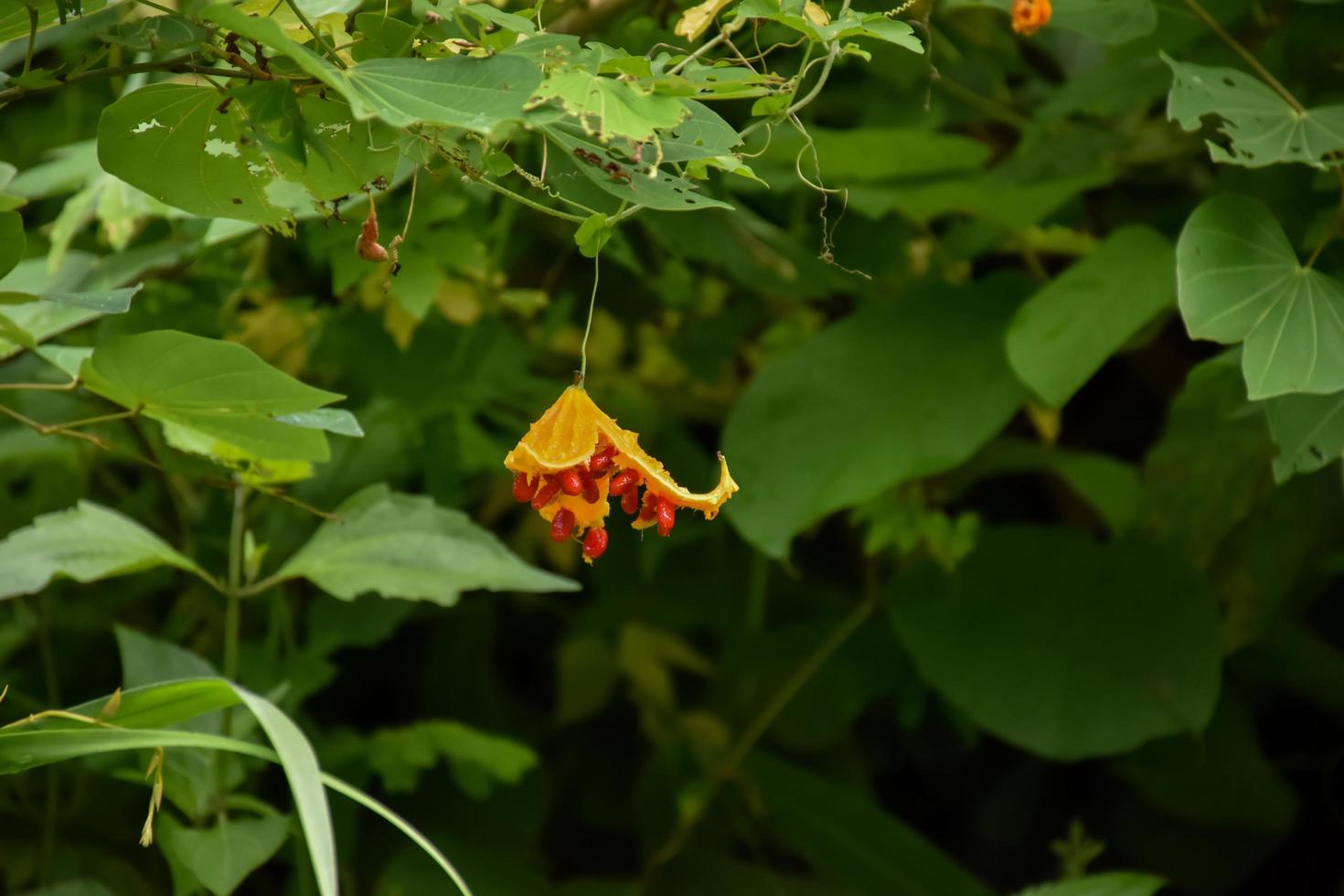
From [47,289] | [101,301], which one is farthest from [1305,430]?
[47,289]

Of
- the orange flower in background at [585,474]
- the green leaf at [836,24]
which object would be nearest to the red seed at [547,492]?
the orange flower in background at [585,474]

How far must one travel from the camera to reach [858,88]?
1.32m

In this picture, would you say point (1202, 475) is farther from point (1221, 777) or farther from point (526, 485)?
point (526, 485)

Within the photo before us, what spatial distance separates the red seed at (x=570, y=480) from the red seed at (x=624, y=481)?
0.06 feet

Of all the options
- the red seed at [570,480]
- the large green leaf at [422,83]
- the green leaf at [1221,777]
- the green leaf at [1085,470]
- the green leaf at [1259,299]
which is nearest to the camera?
the large green leaf at [422,83]

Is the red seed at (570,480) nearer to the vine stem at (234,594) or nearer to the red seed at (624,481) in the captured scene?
the red seed at (624,481)

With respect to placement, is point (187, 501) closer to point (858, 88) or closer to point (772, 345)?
point (772, 345)

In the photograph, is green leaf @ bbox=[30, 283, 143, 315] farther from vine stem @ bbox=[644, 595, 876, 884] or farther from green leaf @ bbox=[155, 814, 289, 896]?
vine stem @ bbox=[644, 595, 876, 884]

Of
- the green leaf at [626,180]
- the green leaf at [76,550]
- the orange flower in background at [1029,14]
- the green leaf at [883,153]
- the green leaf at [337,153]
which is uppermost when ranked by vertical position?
the green leaf at [626,180]

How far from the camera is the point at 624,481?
562 millimetres

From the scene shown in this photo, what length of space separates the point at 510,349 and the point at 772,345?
26 centimetres

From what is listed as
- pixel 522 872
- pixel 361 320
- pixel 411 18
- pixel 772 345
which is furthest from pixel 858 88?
pixel 522 872

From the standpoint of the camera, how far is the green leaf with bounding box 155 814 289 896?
2.39 feet

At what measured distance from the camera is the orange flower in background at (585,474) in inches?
21.4
